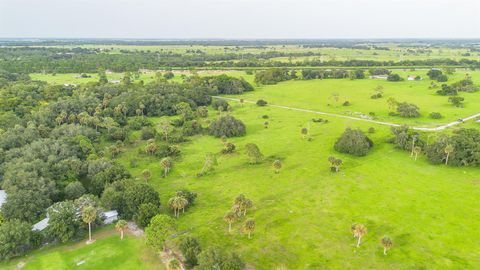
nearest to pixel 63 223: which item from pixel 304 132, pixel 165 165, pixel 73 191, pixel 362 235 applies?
pixel 73 191

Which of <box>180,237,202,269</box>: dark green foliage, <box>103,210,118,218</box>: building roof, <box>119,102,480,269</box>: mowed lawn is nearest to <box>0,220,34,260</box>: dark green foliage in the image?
<box>103,210,118,218</box>: building roof

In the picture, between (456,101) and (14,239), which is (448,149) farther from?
(14,239)

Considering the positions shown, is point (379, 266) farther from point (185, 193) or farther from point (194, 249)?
point (185, 193)

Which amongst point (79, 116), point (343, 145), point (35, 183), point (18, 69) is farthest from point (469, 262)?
point (18, 69)

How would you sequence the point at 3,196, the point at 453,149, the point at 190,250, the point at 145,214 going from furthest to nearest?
the point at 453,149
the point at 3,196
the point at 145,214
the point at 190,250

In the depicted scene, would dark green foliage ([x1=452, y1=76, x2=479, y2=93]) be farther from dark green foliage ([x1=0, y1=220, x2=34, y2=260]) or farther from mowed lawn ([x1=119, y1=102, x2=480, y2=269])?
dark green foliage ([x1=0, y1=220, x2=34, y2=260])

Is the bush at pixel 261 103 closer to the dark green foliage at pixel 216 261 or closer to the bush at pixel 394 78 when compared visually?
the bush at pixel 394 78

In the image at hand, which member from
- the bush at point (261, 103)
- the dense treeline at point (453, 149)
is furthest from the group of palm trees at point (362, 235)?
the bush at point (261, 103)
